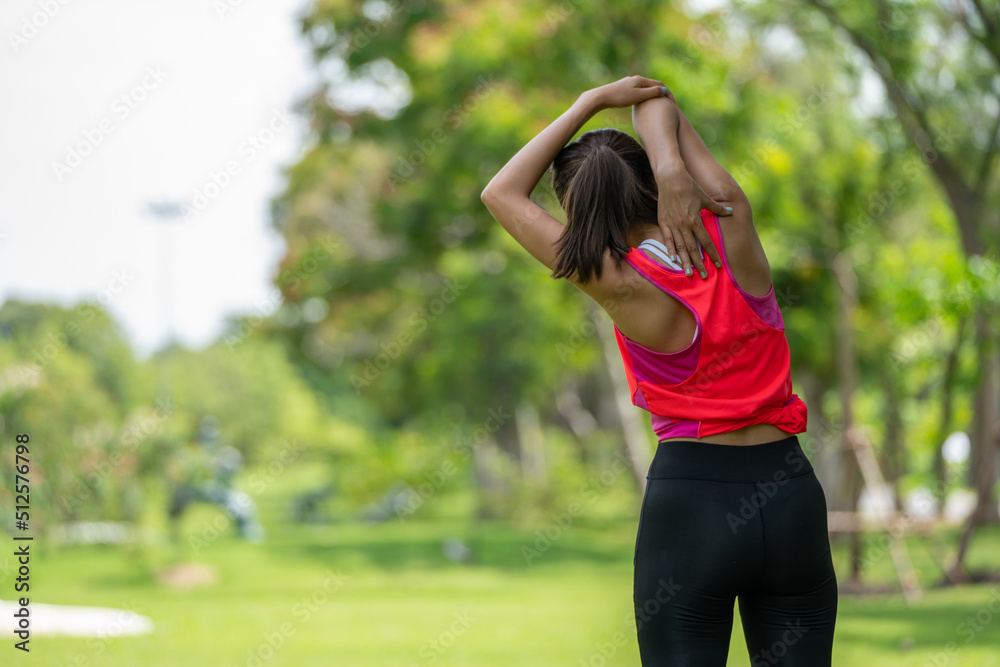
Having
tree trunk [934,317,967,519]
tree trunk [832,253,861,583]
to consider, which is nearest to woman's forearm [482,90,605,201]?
tree trunk [934,317,967,519]

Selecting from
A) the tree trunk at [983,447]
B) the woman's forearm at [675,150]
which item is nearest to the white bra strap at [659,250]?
the woman's forearm at [675,150]

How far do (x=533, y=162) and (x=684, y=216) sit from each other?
1.18ft

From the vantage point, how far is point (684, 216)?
173 cm

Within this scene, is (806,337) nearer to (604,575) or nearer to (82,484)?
(604,575)

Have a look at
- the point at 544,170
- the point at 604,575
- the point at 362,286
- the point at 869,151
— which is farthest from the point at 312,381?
the point at 544,170

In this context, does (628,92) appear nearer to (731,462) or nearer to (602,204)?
(602,204)

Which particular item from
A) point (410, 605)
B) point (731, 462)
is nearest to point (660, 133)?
point (731, 462)

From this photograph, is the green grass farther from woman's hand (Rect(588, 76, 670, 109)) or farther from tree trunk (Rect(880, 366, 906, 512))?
woman's hand (Rect(588, 76, 670, 109))

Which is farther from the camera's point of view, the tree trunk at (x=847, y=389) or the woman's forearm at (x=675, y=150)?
the tree trunk at (x=847, y=389)

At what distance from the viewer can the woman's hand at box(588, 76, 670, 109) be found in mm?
1917

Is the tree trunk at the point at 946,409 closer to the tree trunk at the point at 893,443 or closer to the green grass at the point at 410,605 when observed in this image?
the tree trunk at the point at 893,443

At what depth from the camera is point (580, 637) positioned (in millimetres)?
6898

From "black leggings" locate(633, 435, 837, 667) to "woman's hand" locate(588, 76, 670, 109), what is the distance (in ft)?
2.33

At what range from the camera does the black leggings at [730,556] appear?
170 centimetres
